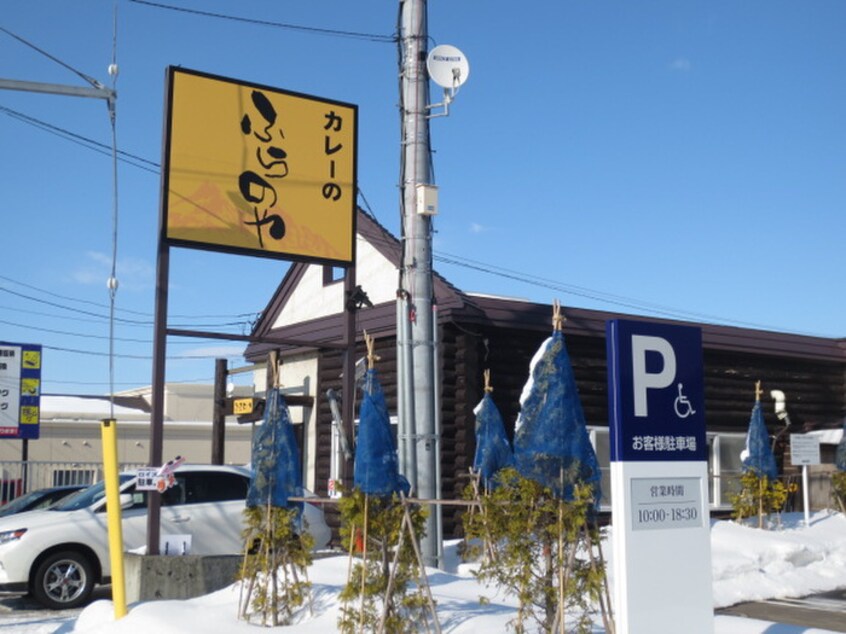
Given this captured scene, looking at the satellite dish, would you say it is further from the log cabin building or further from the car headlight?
the car headlight

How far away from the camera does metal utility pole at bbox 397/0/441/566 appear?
12844mm

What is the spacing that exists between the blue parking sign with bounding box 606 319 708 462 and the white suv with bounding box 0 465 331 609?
6.20m

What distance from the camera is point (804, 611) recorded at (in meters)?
12.0

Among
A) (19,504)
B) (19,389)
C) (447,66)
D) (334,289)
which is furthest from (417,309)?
(19,389)

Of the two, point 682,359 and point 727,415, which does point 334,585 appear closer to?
point 682,359

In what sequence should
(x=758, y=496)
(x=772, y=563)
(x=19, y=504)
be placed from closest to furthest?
1. (x=772, y=563)
2. (x=758, y=496)
3. (x=19, y=504)

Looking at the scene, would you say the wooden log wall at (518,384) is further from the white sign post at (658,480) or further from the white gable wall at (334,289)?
the white sign post at (658,480)

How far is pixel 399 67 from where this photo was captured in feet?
45.0

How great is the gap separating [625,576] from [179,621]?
16.2 ft

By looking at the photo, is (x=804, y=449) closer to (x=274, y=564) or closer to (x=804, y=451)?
(x=804, y=451)

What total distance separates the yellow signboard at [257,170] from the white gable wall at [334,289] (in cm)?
564

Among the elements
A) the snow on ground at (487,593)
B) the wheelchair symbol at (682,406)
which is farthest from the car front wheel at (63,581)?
the wheelchair symbol at (682,406)

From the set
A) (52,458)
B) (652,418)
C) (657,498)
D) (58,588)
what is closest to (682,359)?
(652,418)

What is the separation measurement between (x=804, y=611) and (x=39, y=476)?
30.0m
